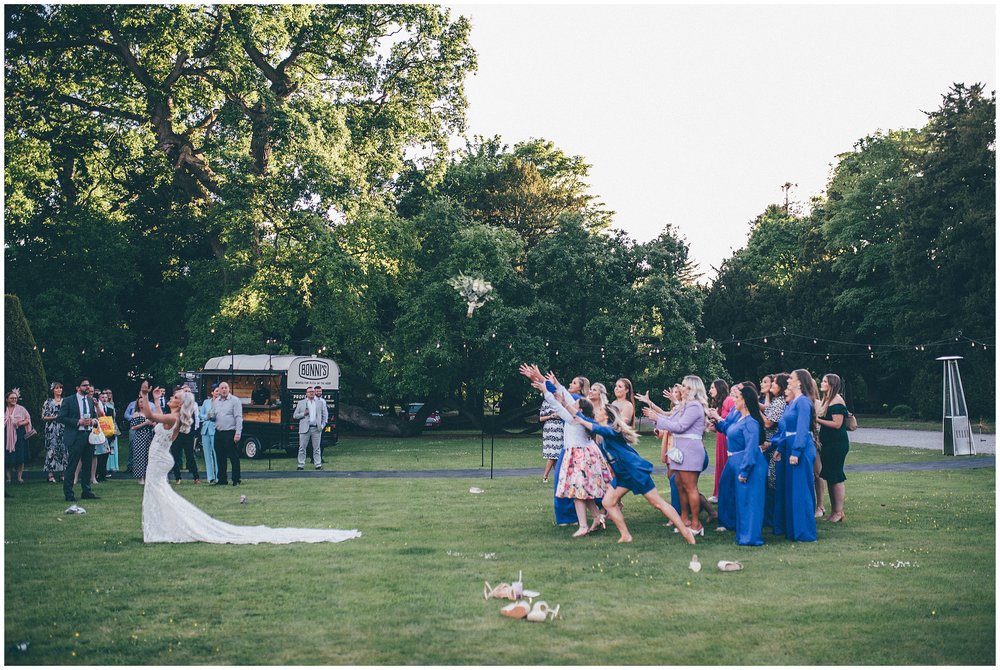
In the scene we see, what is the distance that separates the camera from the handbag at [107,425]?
16406 mm

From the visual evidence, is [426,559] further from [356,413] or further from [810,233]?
[810,233]

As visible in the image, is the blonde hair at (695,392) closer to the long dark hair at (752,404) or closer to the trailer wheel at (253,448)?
the long dark hair at (752,404)

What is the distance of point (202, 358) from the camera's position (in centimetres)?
3006

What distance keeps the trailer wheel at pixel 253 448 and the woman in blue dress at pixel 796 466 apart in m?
17.6

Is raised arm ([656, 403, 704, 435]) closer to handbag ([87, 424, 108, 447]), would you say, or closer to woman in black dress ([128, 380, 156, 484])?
handbag ([87, 424, 108, 447])

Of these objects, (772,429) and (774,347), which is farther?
(774,347)

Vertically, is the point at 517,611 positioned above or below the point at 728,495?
below

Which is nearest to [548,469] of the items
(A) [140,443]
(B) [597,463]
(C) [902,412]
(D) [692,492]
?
(B) [597,463]

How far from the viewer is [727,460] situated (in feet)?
35.3

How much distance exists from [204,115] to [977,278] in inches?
1272

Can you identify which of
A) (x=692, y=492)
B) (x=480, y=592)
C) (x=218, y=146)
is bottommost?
(x=480, y=592)

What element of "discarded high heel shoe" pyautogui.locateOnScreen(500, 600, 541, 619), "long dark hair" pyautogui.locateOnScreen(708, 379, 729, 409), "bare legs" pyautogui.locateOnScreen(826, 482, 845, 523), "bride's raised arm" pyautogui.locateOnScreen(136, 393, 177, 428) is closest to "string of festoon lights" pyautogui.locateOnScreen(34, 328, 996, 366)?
"bride's raised arm" pyautogui.locateOnScreen(136, 393, 177, 428)

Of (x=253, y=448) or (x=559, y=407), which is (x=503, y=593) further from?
(x=253, y=448)

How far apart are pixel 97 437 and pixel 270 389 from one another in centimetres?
1180
